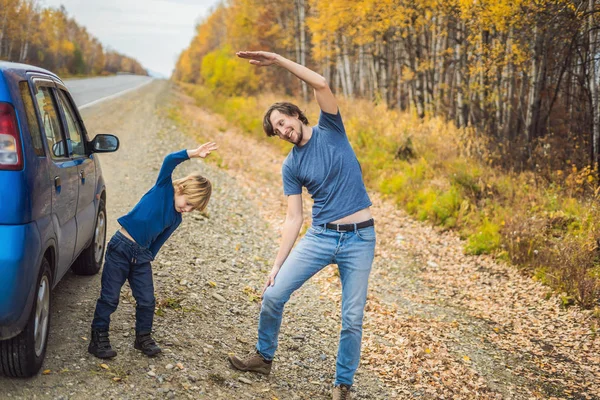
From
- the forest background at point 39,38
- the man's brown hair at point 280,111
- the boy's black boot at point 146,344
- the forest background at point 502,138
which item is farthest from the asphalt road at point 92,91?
the man's brown hair at point 280,111

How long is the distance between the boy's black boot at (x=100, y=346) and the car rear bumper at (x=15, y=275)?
86 centimetres

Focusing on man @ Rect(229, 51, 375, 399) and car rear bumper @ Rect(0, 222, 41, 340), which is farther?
man @ Rect(229, 51, 375, 399)

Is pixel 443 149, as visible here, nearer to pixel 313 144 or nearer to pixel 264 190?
pixel 264 190

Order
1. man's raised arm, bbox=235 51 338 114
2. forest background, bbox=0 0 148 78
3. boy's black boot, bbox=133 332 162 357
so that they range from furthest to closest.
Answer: forest background, bbox=0 0 148 78
boy's black boot, bbox=133 332 162 357
man's raised arm, bbox=235 51 338 114

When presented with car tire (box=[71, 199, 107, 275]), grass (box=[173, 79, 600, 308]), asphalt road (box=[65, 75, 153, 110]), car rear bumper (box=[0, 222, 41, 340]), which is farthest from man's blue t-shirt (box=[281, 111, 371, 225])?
asphalt road (box=[65, 75, 153, 110])

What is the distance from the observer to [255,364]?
15.0 ft

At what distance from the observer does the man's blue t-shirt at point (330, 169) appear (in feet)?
13.1

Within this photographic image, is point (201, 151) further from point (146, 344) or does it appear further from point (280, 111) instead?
point (146, 344)

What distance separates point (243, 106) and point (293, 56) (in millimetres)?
7861

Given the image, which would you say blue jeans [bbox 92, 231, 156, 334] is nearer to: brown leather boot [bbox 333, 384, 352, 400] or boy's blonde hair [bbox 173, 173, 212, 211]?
boy's blonde hair [bbox 173, 173, 212, 211]

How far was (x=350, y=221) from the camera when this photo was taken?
4066 mm

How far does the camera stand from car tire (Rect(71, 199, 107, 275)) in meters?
5.77

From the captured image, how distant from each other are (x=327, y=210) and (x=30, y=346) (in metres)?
2.10

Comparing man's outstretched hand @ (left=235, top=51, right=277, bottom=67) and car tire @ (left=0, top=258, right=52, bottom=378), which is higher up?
man's outstretched hand @ (left=235, top=51, right=277, bottom=67)
